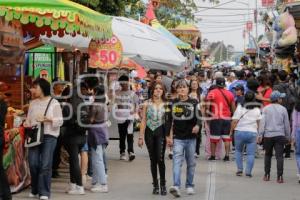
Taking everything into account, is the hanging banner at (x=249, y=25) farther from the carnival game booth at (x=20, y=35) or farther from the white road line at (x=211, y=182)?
the carnival game booth at (x=20, y=35)

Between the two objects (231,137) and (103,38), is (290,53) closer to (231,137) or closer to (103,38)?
(231,137)

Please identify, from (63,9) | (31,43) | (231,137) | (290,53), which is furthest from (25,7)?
(290,53)

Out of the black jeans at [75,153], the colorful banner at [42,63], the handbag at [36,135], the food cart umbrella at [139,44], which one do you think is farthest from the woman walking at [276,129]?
the colorful banner at [42,63]

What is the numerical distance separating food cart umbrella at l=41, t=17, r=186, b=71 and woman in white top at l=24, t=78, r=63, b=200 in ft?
11.3

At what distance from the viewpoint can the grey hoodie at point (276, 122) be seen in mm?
11336

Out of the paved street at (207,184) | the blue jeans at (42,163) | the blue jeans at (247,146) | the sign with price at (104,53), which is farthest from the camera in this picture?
the sign with price at (104,53)

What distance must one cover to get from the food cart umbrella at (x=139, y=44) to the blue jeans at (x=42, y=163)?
3.74 m

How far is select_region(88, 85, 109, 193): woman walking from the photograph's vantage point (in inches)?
398

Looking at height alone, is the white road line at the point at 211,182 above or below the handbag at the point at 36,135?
below

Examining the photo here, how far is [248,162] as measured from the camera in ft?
39.2

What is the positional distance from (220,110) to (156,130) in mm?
4495

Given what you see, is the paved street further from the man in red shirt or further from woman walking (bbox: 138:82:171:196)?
the man in red shirt

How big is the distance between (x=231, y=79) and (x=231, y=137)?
3.99m

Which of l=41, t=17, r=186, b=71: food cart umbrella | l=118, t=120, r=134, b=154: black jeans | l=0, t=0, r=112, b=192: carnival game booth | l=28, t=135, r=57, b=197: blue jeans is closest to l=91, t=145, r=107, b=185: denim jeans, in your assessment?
l=28, t=135, r=57, b=197: blue jeans
